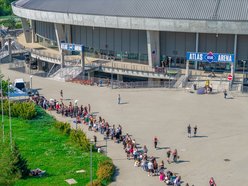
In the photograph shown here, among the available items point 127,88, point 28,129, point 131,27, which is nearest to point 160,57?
point 131,27

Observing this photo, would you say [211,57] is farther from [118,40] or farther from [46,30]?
[46,30]

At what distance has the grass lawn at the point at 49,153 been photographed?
3675 cm

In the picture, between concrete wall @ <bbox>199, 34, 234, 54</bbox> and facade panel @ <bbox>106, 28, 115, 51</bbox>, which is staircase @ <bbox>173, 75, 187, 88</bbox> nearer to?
concrete wall @ <bbox>199, 34, 234, 54</bbox>

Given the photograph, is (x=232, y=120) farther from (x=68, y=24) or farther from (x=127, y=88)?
(x=68, y=24)

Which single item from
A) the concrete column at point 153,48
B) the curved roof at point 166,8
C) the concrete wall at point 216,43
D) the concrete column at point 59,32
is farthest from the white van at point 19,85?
the concrete wall at point 216,43

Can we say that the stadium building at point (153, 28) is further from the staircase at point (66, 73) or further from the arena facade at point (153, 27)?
the staircase at point (66, 73)

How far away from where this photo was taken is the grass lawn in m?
36.8

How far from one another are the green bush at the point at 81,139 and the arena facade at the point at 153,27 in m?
25.7

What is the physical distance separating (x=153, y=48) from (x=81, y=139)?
28823 millimetres

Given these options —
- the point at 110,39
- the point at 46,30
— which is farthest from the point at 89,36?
the point at 46,30

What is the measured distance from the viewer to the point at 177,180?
114 feet

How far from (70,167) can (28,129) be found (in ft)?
36.6

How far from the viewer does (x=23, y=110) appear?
5144cm

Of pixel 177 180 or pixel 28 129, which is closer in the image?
pixel 177 180
